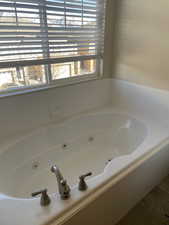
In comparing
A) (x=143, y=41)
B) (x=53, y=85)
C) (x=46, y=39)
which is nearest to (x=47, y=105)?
(x=53, y=85)

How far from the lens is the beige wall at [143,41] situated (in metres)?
1.73

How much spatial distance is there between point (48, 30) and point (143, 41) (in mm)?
1141

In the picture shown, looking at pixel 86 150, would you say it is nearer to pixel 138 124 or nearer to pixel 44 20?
pixel 138 124

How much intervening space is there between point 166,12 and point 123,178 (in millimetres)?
1721

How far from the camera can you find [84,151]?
2.12 metres

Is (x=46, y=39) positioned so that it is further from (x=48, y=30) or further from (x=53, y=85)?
(x=53, y=85)

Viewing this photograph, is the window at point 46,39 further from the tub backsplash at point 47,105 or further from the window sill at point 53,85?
the tub backsplash at point 47,105

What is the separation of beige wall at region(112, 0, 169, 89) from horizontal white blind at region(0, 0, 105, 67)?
0.30 meters

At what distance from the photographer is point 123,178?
1.20 metres

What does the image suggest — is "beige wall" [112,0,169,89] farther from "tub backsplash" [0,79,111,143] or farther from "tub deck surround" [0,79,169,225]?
"tub backsplash" [0,79,111,143]

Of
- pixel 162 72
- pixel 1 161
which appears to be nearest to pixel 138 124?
pixel 162 72

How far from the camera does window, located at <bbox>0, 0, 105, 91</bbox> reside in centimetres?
152

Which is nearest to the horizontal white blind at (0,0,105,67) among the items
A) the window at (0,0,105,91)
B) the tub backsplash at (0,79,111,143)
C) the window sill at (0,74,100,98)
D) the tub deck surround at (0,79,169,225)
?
the window at (0,0,105,91)

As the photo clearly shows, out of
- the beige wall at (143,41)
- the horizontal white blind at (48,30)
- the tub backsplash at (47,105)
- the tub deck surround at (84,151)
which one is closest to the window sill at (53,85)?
the tub backsplash at (47,105)
